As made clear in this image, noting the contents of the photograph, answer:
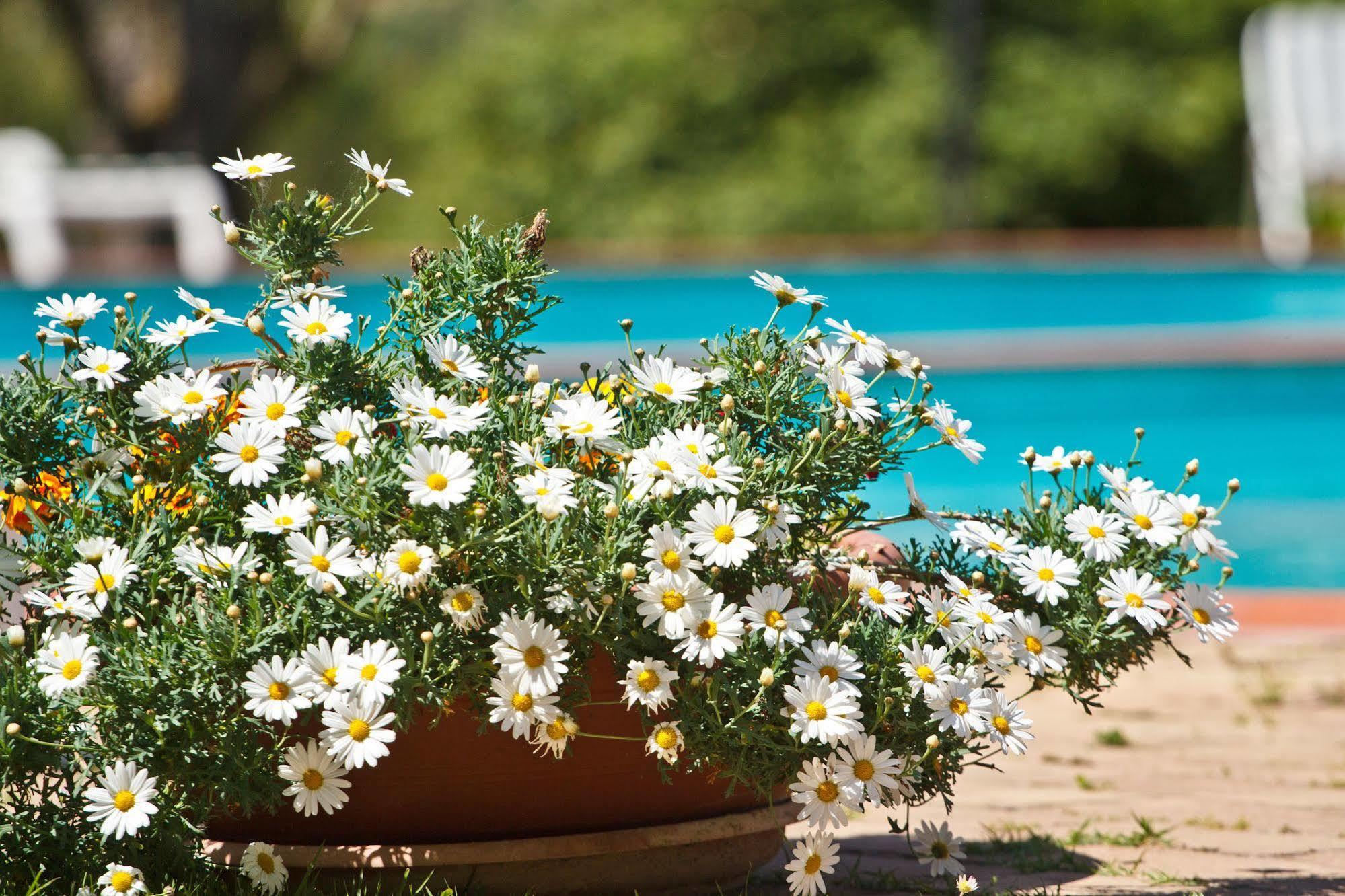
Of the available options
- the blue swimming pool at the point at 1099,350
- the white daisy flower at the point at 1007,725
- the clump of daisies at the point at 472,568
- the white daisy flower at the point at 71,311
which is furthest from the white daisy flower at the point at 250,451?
the blue swimming pool at the point at 1099,350

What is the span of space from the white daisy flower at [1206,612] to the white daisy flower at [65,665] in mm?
1251

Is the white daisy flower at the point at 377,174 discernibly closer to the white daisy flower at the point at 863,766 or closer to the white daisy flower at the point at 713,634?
the white daisy flower at the point at 713,634

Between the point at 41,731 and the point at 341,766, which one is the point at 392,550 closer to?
the point at 341,766

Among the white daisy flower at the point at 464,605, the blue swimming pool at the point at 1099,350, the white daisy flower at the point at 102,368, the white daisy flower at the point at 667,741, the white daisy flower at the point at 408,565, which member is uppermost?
the blue swimming pool at the point at 1099,350

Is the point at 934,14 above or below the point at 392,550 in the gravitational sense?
above

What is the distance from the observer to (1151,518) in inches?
73.7

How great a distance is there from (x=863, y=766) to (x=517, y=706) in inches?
15.5

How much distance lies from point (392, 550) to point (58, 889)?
559mm

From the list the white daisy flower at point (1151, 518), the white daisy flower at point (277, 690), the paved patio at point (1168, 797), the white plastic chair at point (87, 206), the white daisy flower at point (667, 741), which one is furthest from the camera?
the white plastic chair at point (87, 206)

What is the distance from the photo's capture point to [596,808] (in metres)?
1.86

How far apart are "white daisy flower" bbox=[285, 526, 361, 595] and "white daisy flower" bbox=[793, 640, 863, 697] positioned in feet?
1.61

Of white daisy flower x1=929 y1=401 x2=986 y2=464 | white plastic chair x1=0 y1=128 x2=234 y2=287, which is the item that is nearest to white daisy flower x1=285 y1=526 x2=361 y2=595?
white daisy flower x1=929 y1=401 x2=986 y2=464

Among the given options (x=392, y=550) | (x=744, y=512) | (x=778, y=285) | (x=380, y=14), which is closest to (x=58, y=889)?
(x=392, y=550)

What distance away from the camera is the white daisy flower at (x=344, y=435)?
1617 mm
